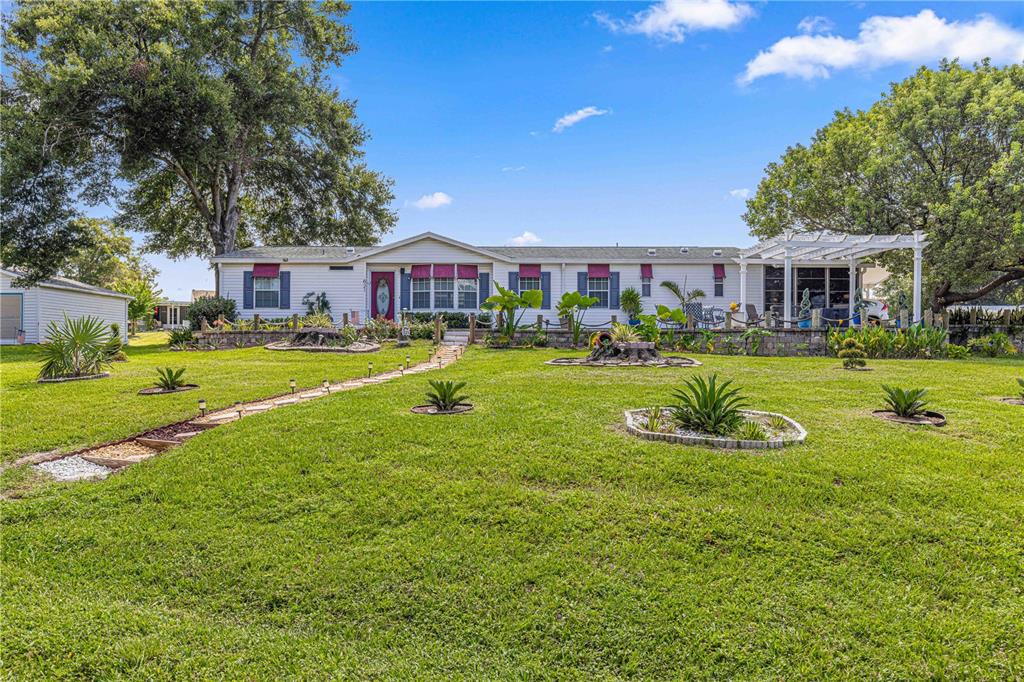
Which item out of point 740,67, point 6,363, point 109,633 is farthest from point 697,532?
point 6,363

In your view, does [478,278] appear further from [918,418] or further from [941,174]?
[941,174]

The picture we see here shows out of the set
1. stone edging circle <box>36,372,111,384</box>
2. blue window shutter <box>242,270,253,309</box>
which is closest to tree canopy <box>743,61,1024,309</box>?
stone edging circle <box>36,372,111,384</box>

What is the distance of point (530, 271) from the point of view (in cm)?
2014

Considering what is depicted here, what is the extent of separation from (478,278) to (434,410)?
14.6 m

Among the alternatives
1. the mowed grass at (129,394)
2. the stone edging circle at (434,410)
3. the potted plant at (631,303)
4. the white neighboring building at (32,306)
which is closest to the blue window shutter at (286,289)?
the white neighboring building at (32,306)

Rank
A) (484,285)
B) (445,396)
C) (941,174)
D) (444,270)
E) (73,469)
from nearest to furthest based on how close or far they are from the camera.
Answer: (73,469), (445,396), (941,174), (444,270), (484,285)

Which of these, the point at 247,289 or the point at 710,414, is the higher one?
the point at 247,289

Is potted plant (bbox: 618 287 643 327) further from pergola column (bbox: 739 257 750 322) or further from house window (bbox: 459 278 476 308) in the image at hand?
house window (bbox: 459 278 476 308)

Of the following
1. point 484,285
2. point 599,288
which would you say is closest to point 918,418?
point 599,288

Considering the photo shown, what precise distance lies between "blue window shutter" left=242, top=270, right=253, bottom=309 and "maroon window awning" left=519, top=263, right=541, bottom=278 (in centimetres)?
1112

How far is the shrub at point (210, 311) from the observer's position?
19.5 m

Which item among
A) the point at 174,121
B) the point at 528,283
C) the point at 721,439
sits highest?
the point at 174,121

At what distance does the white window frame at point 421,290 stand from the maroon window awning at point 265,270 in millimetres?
5633

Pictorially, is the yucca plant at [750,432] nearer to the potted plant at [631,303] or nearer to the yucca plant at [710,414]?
the yucca plant at [710,414]
